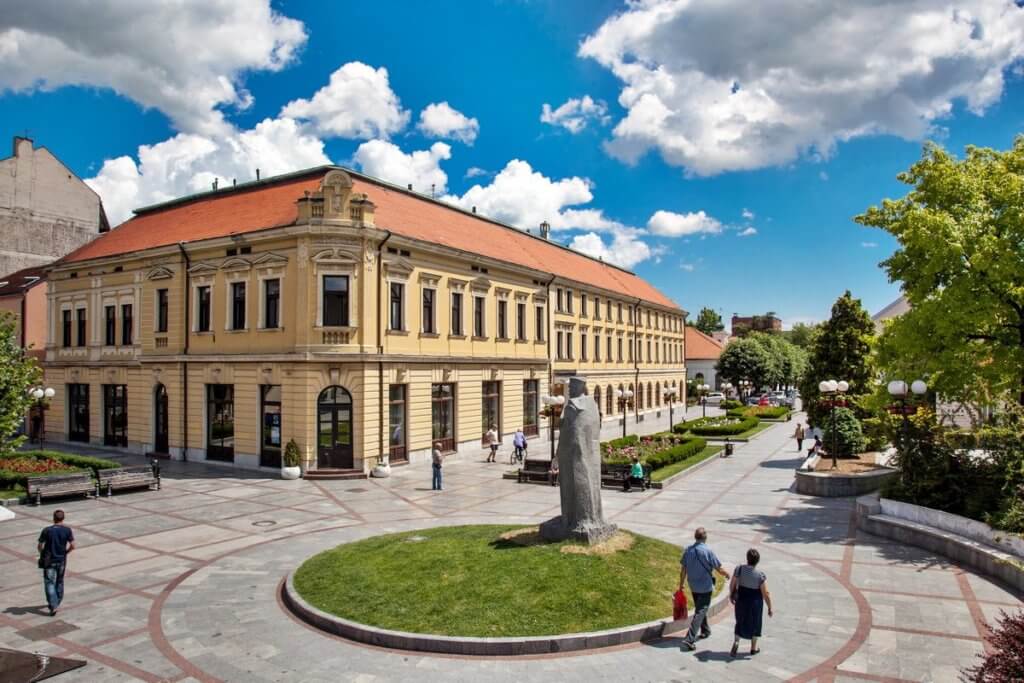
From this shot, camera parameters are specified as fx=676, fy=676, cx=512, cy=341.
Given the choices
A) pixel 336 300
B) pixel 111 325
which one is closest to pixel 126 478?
pixel 336 300

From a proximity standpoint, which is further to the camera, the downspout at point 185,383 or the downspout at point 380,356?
the downspout at point 185,383

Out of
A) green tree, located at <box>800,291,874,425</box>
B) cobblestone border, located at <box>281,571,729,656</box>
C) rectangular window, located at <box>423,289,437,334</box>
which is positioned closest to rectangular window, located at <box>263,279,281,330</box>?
rectangular window, located at <box>423,289,437,334</box>

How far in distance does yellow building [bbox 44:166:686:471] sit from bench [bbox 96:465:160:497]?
499 centimetres

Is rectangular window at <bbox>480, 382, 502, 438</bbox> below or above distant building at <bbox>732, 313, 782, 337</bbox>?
below

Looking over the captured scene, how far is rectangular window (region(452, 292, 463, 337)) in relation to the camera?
33062 mm

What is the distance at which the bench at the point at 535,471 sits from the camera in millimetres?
25891

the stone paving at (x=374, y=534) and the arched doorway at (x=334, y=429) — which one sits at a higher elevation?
the arched doorway at (x=334, y=429)

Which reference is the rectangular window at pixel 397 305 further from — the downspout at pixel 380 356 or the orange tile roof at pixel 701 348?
the orange tile roof at pixel 701 348

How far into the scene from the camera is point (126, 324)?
114 ft

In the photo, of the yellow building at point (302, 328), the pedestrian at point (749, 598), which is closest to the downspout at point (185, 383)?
the yellow building at point (302, 328)

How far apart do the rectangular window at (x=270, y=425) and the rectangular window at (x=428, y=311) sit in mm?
7070

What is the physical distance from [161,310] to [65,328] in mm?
9930

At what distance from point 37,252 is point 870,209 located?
53347 mm

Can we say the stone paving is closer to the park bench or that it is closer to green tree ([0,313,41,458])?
the park bench
